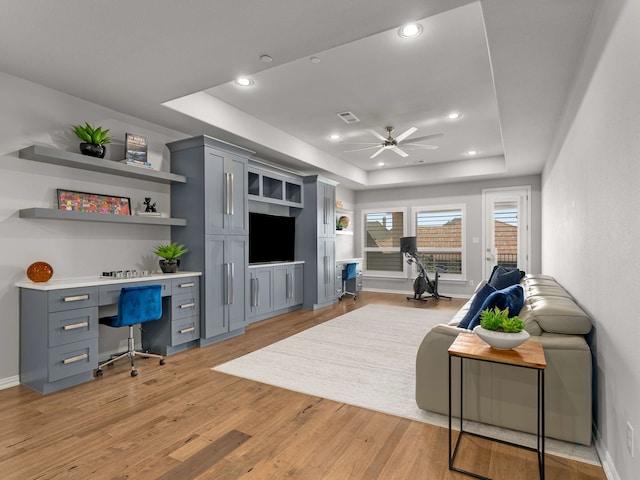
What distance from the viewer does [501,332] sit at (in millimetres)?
1885

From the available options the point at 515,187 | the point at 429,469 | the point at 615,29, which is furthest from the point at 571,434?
the point at 515,187

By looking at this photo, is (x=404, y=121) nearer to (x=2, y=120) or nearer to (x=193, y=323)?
(x=193, y=323)

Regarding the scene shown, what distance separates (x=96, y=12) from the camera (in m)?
2.22

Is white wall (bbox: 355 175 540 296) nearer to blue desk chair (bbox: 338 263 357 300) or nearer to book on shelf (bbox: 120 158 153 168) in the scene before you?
blue desk chair (bbox: 338 263 357 300)

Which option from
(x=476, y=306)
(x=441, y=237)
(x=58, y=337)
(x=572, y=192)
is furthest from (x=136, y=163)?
(x=441, y=237)

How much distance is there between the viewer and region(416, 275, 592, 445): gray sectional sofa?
200 cm

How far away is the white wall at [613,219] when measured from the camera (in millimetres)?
1427

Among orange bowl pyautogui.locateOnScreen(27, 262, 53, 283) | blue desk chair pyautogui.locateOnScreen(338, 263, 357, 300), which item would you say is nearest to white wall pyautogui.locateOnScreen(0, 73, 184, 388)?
orange bowl pyautogui.locateOnScreen(27, 262, 53, 283)

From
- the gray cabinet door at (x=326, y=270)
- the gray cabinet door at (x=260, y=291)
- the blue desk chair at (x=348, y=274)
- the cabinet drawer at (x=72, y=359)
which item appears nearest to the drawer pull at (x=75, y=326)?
the cabinet drawer at (x=72, y=359)

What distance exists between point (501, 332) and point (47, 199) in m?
3.86

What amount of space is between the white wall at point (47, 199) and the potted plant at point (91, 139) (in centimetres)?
18

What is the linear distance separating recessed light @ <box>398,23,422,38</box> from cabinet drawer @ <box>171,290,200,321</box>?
3350 millimetres

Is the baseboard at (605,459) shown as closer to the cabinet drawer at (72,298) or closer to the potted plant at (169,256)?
the cabinet drawer at (72,298)

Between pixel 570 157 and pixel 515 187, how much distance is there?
4483 mm
